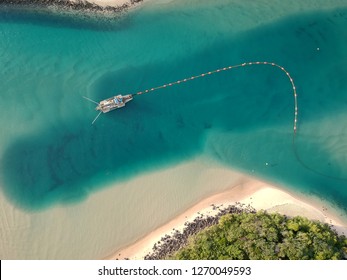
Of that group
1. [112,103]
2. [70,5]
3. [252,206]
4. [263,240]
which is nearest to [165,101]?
[112,103]

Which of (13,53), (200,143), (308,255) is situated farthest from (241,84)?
(13,53)

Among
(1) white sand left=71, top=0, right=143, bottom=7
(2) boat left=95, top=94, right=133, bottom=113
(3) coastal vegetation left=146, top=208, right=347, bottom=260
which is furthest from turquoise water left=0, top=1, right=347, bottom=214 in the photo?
(3) coastal vegetation left=146, top=208, right=347, bottom=260

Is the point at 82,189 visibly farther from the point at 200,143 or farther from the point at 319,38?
Result: the point at 319,38

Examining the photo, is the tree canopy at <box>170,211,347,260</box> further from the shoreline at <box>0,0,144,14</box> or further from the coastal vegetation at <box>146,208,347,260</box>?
the shoreline at <box>0,0,144,14</box>

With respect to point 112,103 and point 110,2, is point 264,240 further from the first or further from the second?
point 110,2

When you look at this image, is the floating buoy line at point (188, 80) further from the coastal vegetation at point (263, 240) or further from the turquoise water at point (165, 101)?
the coastal vegetation at point (263, 240)

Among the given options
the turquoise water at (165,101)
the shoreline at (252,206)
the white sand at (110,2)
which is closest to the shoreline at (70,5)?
the white sand at (110,2)
